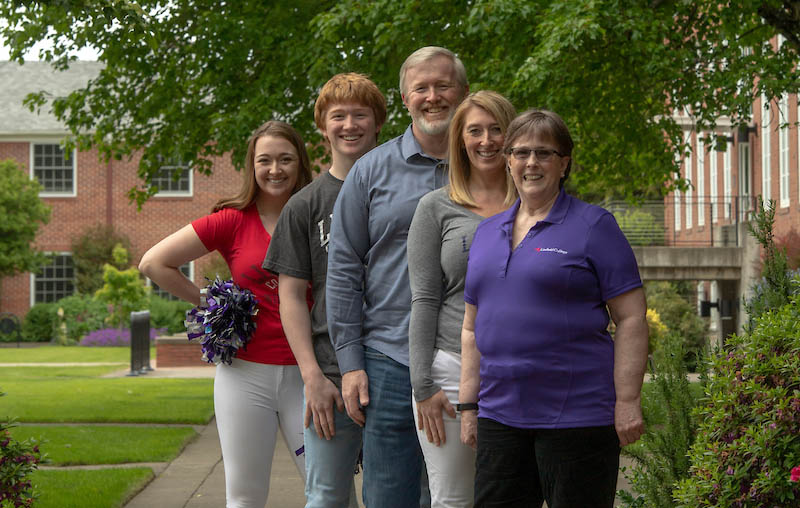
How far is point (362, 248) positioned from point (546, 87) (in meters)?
A: 7.81

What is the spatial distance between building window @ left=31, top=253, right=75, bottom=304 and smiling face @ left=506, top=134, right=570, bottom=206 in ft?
120

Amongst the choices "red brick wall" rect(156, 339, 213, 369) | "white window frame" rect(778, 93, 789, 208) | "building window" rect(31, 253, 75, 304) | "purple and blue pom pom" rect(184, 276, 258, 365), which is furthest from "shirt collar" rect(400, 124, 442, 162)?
"building window" rect(31, 253, 75, 304)

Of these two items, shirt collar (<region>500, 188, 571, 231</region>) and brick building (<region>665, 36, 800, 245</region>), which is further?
brick building (<region>665, 36, 800, 245</region>)

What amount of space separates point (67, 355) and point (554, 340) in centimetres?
2510

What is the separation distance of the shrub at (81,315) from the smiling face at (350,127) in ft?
98.0

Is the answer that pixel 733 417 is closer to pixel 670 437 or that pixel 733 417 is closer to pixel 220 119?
pixel 670 437

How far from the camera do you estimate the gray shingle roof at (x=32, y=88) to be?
127 feet

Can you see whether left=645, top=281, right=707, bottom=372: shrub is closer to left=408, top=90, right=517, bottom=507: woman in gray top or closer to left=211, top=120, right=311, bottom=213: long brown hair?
left=211, top=120, right=311, bottom=213: long brown hair

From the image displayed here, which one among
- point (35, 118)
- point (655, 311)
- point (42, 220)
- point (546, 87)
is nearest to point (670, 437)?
point (546, 87)

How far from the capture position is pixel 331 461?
12.3ft

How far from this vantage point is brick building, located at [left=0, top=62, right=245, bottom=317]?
3784cm

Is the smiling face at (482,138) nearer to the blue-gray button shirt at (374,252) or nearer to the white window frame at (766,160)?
the blue-gray button shirt at (374,252)

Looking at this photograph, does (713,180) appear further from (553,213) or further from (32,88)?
(553,213)

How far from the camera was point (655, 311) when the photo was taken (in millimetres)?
21688
